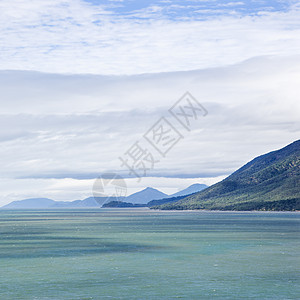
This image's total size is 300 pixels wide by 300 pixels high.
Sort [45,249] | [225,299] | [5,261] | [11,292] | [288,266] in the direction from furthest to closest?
[45,249] → [5,261] → [288,266] → [11,292] → [225,299]

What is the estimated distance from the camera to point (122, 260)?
96125 mm

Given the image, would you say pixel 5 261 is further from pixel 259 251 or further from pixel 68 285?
pixel 259 251

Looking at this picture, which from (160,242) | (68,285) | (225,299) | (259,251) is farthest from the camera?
(160,242)

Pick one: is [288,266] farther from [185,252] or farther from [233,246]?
[233,246]

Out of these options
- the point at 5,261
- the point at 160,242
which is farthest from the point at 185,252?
the point at 5,261

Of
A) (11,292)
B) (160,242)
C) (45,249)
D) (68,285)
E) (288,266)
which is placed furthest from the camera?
(160,242)

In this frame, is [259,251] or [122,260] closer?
[122,260]

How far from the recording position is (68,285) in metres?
70.6

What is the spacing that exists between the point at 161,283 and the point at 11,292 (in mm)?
20683

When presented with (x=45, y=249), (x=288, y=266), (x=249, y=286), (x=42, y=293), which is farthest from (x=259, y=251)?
(x=42, y=293)

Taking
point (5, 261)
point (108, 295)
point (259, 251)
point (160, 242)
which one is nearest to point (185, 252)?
point (259, 251)

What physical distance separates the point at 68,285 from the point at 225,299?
73.3 feet

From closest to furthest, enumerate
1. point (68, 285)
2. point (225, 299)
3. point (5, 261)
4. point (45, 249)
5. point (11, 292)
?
point (225, 299), point (11, 292), point (68, 285), point (5, 261), point (45, 249)

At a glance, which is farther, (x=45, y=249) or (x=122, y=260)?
(x=45, y=249)
